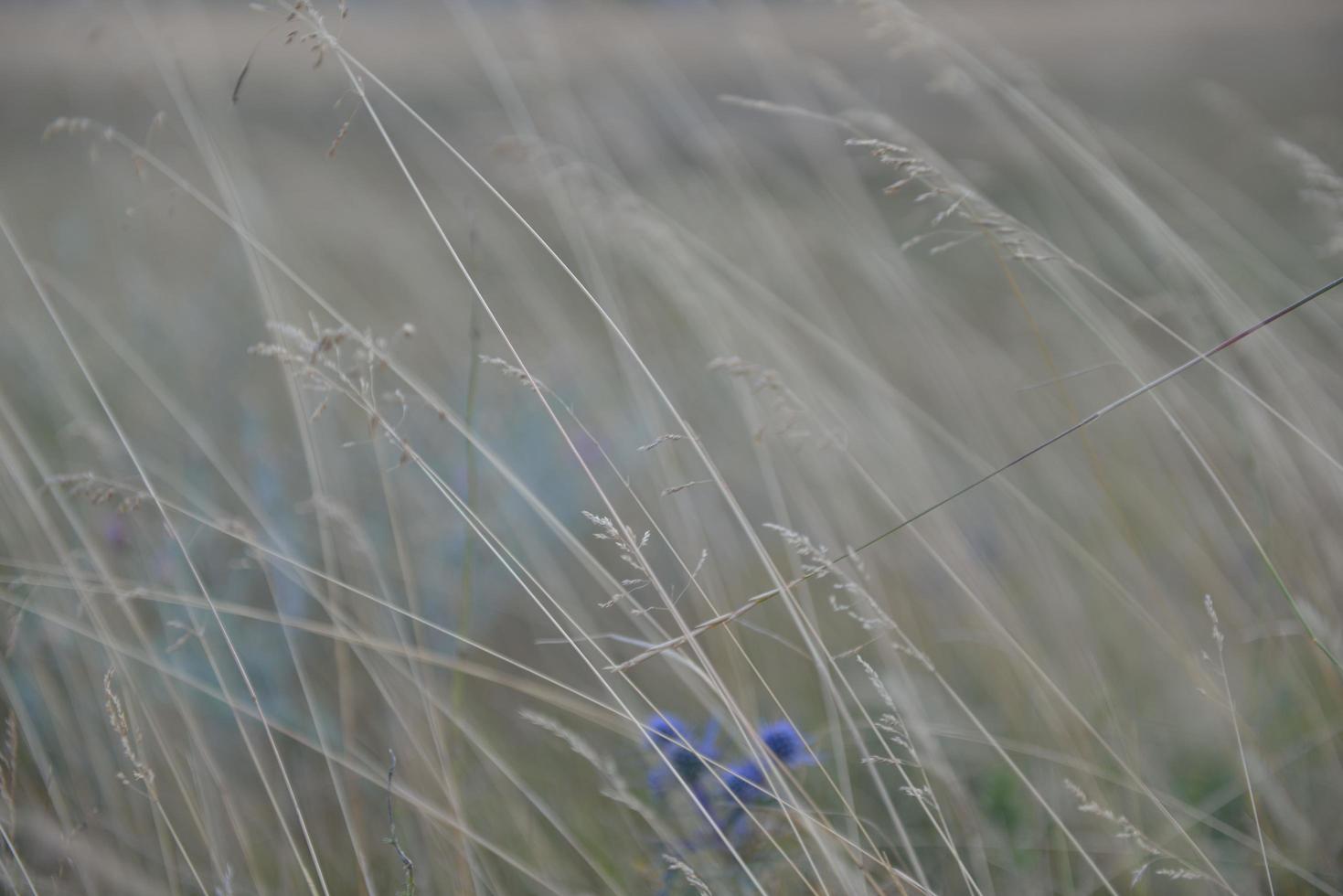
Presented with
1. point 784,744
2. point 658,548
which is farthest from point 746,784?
point 658,548

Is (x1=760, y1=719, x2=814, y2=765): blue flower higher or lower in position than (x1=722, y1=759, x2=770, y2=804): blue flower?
higher

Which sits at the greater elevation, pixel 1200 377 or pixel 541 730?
pixel 1200 377

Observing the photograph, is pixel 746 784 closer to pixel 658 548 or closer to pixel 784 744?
pixel 784 744

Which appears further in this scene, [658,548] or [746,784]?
[658,548]

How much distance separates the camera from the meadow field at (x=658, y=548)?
0.98 meters

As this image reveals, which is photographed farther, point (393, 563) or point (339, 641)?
point (393, 563)

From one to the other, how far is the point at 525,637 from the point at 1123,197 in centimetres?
131

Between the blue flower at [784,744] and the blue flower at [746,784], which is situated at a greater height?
the blue flower at [784,744]

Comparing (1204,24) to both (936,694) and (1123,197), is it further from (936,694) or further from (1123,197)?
(936,694)

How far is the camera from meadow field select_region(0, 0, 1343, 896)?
977 mm

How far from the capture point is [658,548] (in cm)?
184

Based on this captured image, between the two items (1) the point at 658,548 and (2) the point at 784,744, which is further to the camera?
(1) the point at 658,548

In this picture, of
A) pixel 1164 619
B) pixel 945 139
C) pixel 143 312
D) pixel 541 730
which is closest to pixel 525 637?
pixel 541 730

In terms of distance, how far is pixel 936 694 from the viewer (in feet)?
4.60
